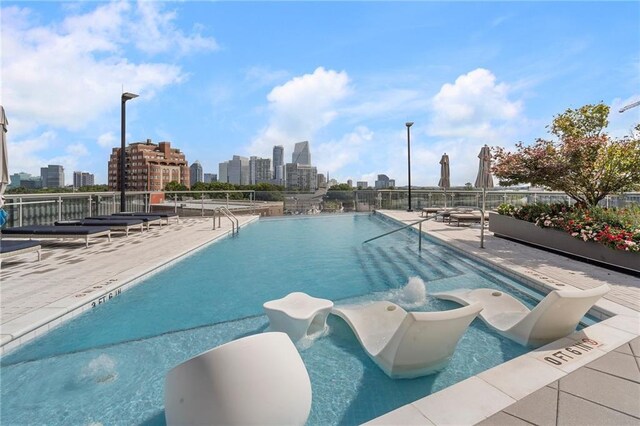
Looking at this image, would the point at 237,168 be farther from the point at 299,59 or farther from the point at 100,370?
the point at 100,370

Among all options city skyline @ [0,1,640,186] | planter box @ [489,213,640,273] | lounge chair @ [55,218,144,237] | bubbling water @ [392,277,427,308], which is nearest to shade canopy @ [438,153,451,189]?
city skyline @ [0,1,640,186]

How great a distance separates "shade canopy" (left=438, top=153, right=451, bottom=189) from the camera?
16.2m

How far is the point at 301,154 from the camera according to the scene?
333ft

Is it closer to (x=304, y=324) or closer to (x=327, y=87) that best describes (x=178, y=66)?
(x=327, y=87)

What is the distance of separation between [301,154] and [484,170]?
301 ft

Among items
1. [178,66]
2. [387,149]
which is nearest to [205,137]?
[178,66]

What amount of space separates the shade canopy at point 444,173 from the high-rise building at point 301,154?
82815 mm

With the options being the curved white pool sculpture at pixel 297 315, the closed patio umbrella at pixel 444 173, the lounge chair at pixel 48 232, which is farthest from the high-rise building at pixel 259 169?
the curved white pool sculpture at pixel 297 315

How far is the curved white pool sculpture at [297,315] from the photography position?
3.55 m

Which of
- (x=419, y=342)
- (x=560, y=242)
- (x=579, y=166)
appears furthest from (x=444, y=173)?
(x=419, y=342)

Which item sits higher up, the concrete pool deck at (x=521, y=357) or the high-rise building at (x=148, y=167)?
the high-rise building at (x=148, y=167)

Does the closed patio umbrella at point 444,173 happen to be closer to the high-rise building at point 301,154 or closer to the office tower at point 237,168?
the office tower at point 237,168

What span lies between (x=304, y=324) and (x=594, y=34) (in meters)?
8.96

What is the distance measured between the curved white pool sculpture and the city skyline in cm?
544
